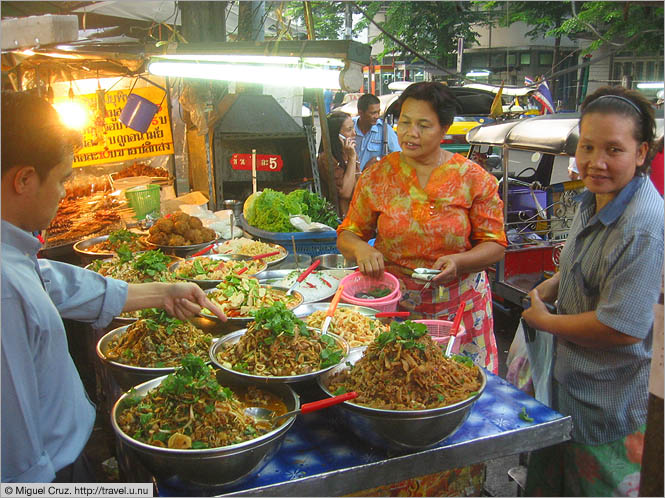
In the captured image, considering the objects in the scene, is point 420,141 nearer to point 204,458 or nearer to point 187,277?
point 187,277

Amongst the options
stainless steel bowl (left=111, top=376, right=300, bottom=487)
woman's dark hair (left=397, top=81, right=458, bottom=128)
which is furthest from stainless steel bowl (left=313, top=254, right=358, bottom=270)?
stainless steel bowl (left=111, top=376, right=300, bottom=487)

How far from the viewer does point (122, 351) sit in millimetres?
2354

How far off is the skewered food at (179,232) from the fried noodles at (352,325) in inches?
88.5

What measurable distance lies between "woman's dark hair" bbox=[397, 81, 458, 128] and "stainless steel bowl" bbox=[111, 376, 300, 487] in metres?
2.02

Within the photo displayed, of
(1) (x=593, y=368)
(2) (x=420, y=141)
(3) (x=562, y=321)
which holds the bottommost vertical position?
(1) (x=593, y=368)

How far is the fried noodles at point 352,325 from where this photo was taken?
2.55m

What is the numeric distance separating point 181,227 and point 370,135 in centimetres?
390

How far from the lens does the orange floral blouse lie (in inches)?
124

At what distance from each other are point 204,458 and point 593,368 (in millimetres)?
1632

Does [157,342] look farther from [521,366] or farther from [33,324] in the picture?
[521,366]

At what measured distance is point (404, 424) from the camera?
5.98 feet

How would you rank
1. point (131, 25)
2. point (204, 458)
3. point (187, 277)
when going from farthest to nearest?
1. point (131, 25)
2. point (187, 277)
3. point (204, 458)

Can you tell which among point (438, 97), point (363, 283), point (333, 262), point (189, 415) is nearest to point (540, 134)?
point (333, 262)

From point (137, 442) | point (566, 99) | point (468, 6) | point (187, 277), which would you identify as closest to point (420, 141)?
point (187, 277)
